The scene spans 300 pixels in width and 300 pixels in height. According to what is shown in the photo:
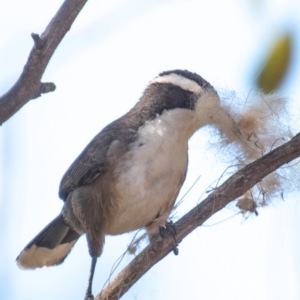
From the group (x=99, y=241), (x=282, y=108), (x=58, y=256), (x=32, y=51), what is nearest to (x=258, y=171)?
(x=282, y=108)

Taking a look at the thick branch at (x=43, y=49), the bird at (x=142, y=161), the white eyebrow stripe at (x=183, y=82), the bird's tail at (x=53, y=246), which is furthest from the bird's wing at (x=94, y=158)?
the thick branch at (x=43, y=49)

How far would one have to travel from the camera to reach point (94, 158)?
4223mm

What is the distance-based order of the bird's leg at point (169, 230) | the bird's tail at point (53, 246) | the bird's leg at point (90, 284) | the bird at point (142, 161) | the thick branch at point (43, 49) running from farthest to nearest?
the bird's tail at point (53, 246), the bird's leg at point (90, 284), the bird at point (142, 161), the bird's leg at point (169, 230), the thick branch at point (43, 49)

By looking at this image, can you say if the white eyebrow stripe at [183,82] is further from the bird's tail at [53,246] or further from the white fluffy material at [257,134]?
the bird's tail at [53,246]

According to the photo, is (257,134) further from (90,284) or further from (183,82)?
(90,284)

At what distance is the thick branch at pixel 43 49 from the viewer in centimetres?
243

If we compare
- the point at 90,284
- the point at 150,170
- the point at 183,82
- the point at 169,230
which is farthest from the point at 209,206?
the point at 90,284

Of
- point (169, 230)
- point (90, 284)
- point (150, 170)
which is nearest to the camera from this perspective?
point (169, 230)

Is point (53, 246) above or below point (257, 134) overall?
below

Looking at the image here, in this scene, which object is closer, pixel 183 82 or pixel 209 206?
pixel 209 206

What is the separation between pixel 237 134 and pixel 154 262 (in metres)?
0.81

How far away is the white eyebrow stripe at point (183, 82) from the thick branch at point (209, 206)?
977 mm

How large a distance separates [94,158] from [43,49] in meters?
1.74

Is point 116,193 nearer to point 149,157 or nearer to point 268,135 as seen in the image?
point 149,157
